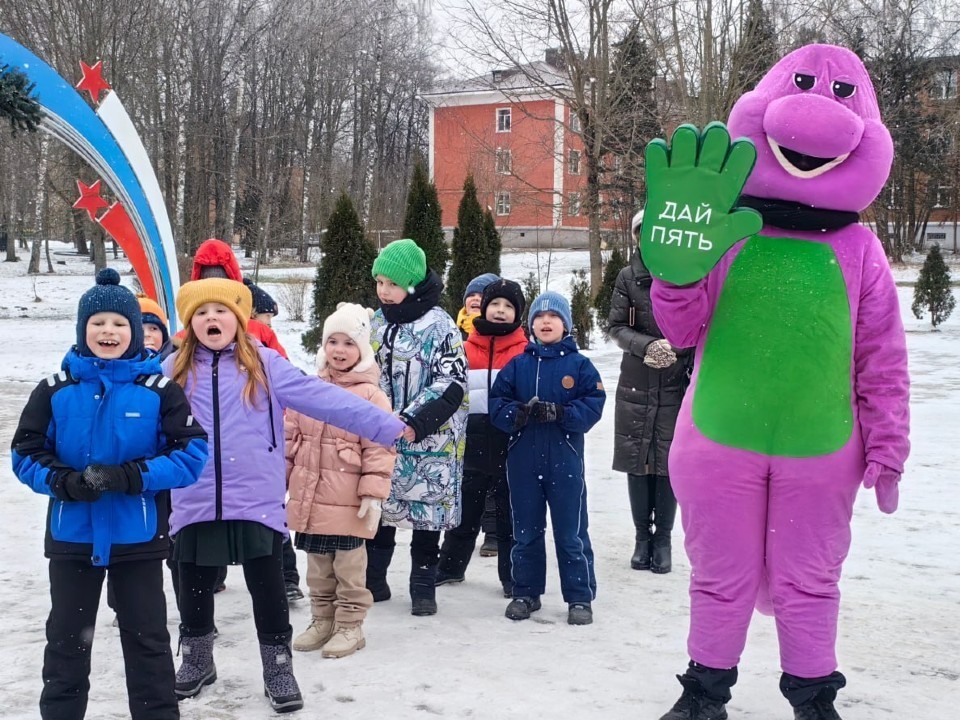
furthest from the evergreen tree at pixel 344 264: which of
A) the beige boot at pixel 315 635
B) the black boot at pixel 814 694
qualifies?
the black boot at pixel 814 694

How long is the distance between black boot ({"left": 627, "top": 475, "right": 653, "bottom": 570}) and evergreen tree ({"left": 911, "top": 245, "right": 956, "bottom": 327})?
50.4 ft

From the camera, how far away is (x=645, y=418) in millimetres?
5238

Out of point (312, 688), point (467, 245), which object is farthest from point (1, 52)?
point (467, 245)

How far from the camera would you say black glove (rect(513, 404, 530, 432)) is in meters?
4.39

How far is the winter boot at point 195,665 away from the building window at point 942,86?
121ft

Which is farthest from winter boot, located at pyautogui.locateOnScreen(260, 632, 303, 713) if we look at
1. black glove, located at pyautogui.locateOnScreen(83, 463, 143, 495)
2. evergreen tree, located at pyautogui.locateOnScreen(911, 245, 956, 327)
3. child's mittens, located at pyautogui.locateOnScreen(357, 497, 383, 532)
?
evergreen tree, located at pyautogui.locateOnScreen(911, 245, 956, 327)

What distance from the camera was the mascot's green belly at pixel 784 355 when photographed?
3.13 meters

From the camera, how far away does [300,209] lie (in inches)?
1307

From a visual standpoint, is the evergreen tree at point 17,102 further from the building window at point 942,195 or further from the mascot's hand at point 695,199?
the building window at point 942,195

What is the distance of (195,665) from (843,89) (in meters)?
3.08

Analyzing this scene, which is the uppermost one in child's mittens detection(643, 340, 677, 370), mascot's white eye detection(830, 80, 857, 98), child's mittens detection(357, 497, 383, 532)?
mascot's white eye detection(830, 80, 857, 98)

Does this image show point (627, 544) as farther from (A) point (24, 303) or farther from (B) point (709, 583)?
(A) point (24, 303)

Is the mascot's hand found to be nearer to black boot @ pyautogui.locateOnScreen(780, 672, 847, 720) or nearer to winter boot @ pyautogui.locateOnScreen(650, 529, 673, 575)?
black boot @ pyautogui.locateOnScreen(780, 672, 847, 720)

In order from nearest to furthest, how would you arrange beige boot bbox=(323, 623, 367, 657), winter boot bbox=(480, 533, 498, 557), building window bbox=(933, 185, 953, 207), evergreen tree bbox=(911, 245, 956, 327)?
beige boot bbox=(323, 623, 367, 657), winter boot bbox=(480, 533, 498, 557), evergreen tree bbox=(911, 245, 956, 327), building window bbox=(933, 185, 953, 207)
